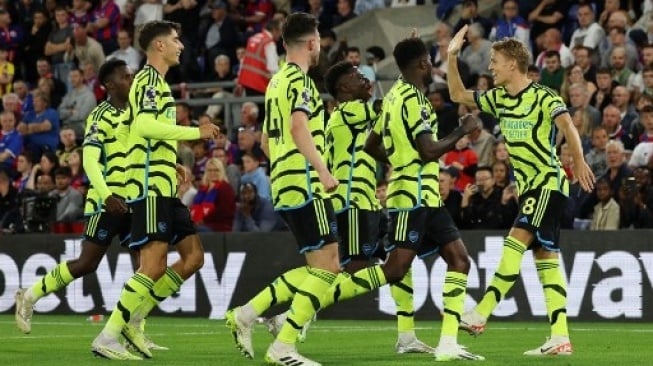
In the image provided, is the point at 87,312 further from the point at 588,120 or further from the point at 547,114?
the point at 547,114

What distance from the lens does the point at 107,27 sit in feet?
89.5

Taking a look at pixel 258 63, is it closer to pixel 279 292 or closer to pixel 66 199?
pixel 66 199

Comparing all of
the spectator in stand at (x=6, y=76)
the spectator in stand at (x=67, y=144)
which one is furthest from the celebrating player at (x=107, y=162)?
the spectator in stand at (x=6, y=76)

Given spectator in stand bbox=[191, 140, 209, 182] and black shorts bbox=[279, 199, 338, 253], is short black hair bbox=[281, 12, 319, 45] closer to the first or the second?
black shorts bbox=[279, 199, 338, 253]

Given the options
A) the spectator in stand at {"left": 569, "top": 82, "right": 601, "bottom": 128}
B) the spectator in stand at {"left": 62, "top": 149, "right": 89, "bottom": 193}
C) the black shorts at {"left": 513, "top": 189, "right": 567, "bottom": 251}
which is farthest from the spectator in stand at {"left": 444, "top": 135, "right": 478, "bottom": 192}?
the black shorts at {"left": 513, "top": 189, "right": 567, "bottom": 251}

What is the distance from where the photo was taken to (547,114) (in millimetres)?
12117

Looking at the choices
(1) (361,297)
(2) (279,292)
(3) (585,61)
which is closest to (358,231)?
(2) (279,292)

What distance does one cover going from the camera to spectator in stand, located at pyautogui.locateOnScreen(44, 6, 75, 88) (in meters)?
27.1

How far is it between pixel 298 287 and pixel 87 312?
30.3ft

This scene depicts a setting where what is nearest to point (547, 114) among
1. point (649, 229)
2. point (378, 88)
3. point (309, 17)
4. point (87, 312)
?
point (309, 17)

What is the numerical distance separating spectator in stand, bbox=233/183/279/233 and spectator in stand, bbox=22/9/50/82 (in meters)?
8.90

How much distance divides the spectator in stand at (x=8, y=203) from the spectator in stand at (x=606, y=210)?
8221 millimetres

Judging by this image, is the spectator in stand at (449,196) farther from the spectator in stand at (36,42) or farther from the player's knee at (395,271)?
the spectator in stand at (36,42)

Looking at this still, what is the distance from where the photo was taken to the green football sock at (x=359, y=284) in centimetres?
1209
